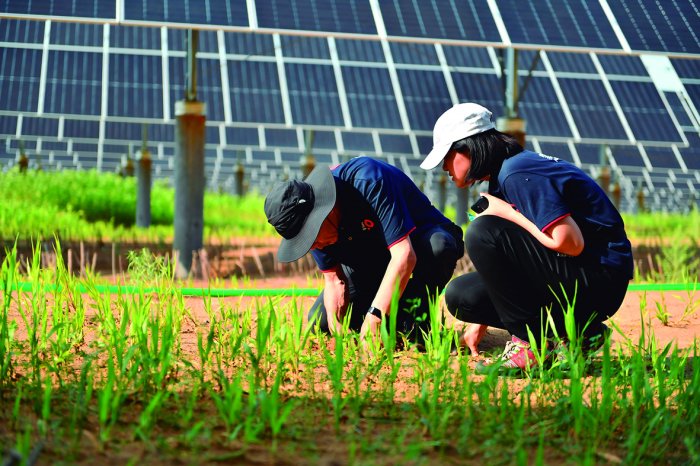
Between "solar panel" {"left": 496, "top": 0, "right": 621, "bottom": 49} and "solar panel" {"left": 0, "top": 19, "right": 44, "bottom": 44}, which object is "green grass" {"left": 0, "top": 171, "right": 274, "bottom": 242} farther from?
"solar panel" {"left": 496, "top": 0, "right": 621, "bottom": 49}

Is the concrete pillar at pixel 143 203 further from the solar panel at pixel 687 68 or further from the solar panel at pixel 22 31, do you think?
the solar panel at pixel 687 68

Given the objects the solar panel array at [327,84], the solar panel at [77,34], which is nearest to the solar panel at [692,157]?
the solar panel array at [327,84]

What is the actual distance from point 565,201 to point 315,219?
3.15 feet

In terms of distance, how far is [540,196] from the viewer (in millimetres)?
3223

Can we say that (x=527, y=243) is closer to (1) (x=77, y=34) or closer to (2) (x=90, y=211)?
(2) (x=90, y=211)

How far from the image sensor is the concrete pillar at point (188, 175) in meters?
8.00

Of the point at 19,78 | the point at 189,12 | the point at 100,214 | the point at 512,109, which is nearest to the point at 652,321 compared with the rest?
the point at 512,109

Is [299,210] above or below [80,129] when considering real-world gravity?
below

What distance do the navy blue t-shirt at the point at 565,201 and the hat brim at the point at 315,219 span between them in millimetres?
675

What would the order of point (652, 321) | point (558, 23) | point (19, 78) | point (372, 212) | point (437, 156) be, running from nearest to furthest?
point (437, 156) → point (372, 212) → point (652, 321) → point (558, 23) → point (19, 78)

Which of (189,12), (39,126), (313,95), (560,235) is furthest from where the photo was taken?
(39,126)

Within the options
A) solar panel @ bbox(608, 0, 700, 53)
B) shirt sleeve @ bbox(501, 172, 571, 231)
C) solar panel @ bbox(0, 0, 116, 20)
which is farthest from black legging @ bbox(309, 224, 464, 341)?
solar panel @ bbox(608, 0, 700, 53)

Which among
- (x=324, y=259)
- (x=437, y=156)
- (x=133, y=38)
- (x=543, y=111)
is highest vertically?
(x=133, y=38)

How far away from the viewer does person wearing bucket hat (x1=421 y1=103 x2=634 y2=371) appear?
331 centimetres
